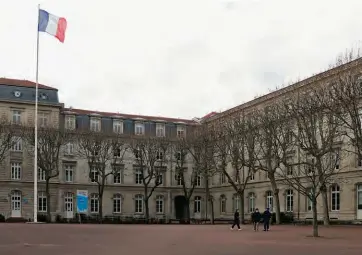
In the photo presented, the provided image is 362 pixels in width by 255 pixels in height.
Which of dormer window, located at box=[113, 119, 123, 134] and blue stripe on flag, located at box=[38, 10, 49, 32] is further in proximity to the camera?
dormer window, located at box=[113, 119, 123, 134]

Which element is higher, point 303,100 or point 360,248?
point 303,100

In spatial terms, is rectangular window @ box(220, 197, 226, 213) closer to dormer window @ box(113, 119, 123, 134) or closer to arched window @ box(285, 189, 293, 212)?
arched window @ box(285, 189, 293, 212)

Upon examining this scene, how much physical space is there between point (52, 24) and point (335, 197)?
32.0 meters

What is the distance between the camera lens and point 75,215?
67750mm

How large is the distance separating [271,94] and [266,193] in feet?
45.8

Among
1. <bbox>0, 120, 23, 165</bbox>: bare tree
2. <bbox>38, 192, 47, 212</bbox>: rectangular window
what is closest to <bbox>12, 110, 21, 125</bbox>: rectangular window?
<bbox>0, 120, 23, 165</bbox>: bare tree

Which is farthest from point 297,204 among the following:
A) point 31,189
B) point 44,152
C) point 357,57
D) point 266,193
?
point 31,189

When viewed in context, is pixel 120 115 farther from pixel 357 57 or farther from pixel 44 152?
pixel 357 57

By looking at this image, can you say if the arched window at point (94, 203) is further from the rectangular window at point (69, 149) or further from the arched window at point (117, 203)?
the rectangular window at point (69, 149)

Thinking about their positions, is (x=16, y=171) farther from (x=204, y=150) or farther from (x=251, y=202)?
(x=251, y=202)

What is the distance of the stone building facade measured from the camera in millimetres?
63812

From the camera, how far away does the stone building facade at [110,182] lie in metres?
63.8

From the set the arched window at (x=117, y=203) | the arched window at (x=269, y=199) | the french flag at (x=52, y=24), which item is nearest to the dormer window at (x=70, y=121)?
the arched window at (x=117, y=203)

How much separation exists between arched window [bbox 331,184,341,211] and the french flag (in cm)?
3040
